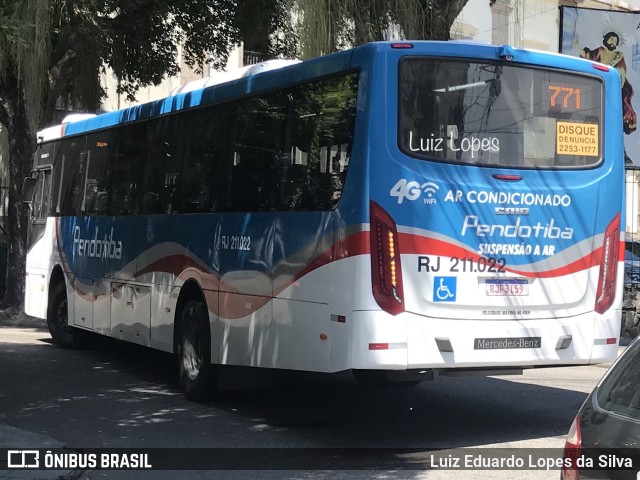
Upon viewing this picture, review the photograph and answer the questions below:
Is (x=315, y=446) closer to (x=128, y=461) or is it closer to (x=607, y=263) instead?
(x=128, y=461)

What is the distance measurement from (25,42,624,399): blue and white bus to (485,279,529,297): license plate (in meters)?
0.01

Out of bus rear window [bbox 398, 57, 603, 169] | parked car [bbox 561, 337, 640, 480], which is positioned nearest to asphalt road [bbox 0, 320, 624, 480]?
bus rear window [bbox 398, 57, 603, 169]

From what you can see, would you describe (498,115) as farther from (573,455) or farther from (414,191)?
(573,455)

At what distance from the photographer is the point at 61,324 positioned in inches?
609

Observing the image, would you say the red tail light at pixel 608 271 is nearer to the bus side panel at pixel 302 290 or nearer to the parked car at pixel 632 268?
the bus side panel at pixel 302 290

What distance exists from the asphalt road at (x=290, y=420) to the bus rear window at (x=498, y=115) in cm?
247

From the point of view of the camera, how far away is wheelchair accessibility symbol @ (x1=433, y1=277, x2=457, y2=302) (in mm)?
8062

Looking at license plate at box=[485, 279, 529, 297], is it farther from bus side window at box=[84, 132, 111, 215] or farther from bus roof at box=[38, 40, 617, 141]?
bus side window at box=[84, 132, 111, 215]

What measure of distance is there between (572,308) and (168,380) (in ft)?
18.4

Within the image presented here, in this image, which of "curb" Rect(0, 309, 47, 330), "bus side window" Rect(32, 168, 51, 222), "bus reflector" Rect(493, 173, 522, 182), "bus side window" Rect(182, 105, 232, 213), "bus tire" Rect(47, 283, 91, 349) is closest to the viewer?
"bus reflector" Rect(493, 173, 522, 182)

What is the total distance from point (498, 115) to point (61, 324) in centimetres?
924

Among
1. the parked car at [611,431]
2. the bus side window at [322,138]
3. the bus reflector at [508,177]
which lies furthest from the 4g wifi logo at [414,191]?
the parked car at [611,431]

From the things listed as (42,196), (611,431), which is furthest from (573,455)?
(42,196)

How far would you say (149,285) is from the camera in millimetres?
11797
